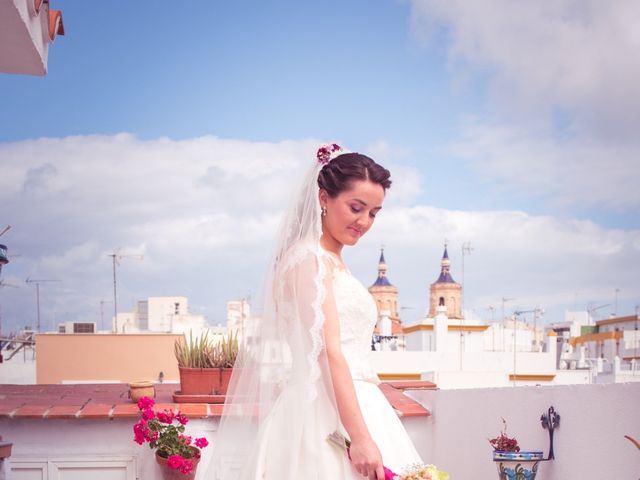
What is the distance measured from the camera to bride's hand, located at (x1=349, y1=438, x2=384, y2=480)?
1.65 m

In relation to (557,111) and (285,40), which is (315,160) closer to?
(285,40)

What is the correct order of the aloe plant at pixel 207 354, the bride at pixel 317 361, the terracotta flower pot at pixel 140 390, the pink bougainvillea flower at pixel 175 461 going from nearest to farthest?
the bride at pixel 317 361
the pink bougainvillea flower at pixel 175 461
the terracotta flower pot at pixel 140 390
the aloe plant at pixel 207 354

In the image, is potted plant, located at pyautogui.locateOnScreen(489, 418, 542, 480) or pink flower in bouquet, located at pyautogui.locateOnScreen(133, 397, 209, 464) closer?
potted plant, located at pyautogui.locateOnScreen(489, 418, 542, 480)

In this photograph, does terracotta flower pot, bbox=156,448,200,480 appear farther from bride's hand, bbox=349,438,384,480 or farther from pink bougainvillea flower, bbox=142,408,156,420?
bride's hand, bbox=349,438,384,480

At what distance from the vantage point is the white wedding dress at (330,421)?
68.9 inches

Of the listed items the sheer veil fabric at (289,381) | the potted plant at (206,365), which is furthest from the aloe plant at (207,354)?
the sheer veil fabric at (289,381)

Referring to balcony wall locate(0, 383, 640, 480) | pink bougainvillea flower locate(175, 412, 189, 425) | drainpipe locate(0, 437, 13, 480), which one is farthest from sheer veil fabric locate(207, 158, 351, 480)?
pink bougainvillea flower locate(175, 412, 189, 425)

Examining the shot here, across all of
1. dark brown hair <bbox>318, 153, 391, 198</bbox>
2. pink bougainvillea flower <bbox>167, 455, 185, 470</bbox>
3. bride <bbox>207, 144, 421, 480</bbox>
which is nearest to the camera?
bride <bbox>207, 144, 421, 480</bbox>

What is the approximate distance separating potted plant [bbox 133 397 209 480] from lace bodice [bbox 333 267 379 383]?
1.83 m

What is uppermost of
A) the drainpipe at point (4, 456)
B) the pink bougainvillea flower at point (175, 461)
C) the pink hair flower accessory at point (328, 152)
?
the pink hair flower accessory at point (328, 152)

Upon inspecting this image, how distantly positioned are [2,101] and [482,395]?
906 centimetres

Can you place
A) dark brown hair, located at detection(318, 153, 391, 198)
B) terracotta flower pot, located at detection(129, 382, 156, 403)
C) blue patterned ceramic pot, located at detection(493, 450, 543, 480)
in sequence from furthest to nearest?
terracotta flower pot, located at detection(129, 382, 156, 403)
blue patterned ceramic pot, located at detection(493, 450, 543, 480)
dark brown hair, located at detection(318, 153, 391, 198)

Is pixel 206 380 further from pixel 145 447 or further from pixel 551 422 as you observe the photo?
pixel 551 422

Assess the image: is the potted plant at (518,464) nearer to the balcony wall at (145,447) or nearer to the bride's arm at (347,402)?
the balcony wall at (145,447)
